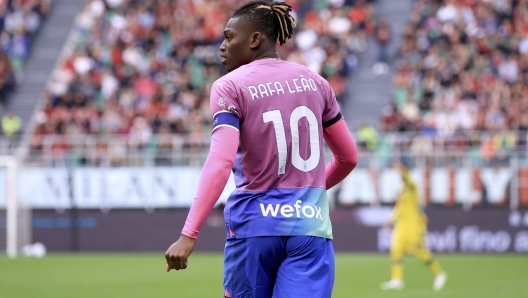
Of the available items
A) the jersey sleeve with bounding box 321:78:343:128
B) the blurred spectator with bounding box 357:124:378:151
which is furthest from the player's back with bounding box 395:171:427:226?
the jersey sleeve with bounding box 321:78:343:128

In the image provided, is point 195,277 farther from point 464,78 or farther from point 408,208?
point 464,78

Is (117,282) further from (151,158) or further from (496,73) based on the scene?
(496,73)

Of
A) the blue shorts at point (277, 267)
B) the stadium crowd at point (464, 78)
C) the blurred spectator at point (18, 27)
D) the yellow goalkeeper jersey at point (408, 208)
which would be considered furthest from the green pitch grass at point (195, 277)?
the blurred spectator at point (18, 27)

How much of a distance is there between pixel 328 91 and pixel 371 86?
20.4m

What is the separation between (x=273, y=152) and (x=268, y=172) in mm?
103

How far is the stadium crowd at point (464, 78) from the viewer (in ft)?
66.7

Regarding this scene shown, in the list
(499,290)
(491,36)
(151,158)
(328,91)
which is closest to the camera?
(328,91)

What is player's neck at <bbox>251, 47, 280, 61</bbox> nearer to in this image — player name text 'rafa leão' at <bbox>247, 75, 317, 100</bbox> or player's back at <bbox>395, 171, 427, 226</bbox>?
player name text 'rafa leão' at <bbox>247, 75, 317, 100</bbox>

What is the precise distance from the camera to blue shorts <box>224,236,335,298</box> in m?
4.38

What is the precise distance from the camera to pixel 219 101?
437cm

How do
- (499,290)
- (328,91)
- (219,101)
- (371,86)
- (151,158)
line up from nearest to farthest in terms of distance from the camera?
(219,101), (328,91), (499,290), (151,158), (371,86)

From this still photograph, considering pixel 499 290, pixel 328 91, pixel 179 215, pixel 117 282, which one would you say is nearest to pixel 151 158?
pixel 179 215

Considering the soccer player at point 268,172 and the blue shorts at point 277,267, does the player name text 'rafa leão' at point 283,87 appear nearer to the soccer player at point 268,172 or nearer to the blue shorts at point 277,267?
the soccer player at point 268,172

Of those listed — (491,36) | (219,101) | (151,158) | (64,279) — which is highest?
(491,36)
